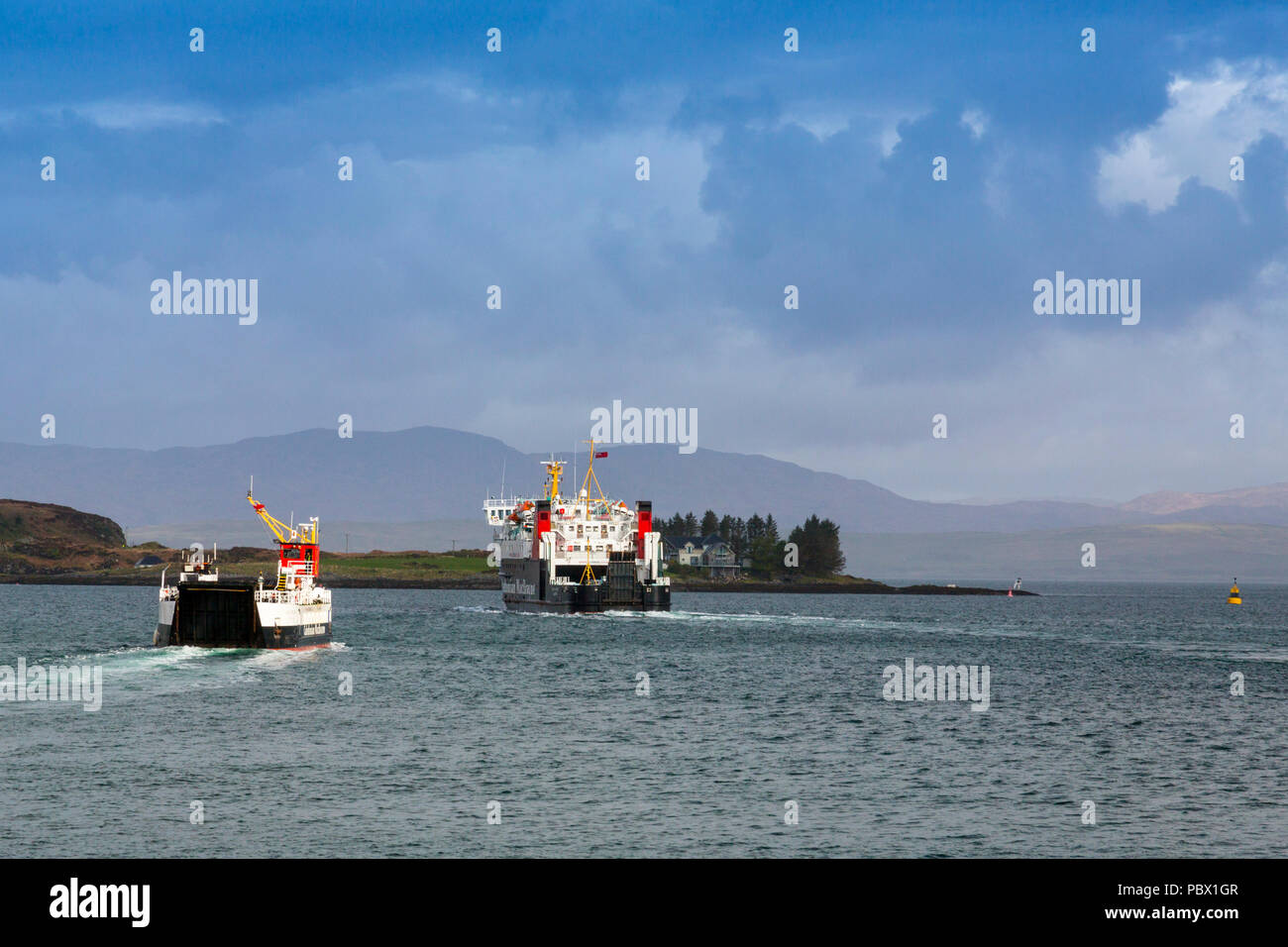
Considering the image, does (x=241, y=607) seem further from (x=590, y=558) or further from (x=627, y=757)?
(x=590, y=558)

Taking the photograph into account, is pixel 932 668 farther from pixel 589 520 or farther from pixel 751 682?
pixel 589 520

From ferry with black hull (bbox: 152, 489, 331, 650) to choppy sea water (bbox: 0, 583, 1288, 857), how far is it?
1.73m

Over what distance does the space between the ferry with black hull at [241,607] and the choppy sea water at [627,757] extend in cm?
173

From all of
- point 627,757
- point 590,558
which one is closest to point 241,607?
point 627,757

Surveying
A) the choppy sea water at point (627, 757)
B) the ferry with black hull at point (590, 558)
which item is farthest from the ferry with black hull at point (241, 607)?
the ferry with black hull at point (590, 558)

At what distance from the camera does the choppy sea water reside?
104 ft

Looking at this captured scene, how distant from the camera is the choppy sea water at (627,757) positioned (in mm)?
31734

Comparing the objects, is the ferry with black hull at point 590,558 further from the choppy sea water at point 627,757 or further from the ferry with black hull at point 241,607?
the ferry with black hull at point 241,607

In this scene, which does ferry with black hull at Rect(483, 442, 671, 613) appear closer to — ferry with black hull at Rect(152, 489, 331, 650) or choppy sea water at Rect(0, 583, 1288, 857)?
choppy sea water at Rect(0, 583, 1288, 857)

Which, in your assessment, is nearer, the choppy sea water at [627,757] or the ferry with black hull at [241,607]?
the choppy sea water at [627,757]

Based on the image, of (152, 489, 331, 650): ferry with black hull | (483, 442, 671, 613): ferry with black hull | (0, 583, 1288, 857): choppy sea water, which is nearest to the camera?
(0, 583, 1288, 857): choppy sea water

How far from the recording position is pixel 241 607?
79312 mm

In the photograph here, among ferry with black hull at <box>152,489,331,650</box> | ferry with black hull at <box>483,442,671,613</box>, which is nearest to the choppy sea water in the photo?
ferry with black hull at <box>152,489,331,650</box>

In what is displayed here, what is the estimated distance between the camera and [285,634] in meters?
80.0
